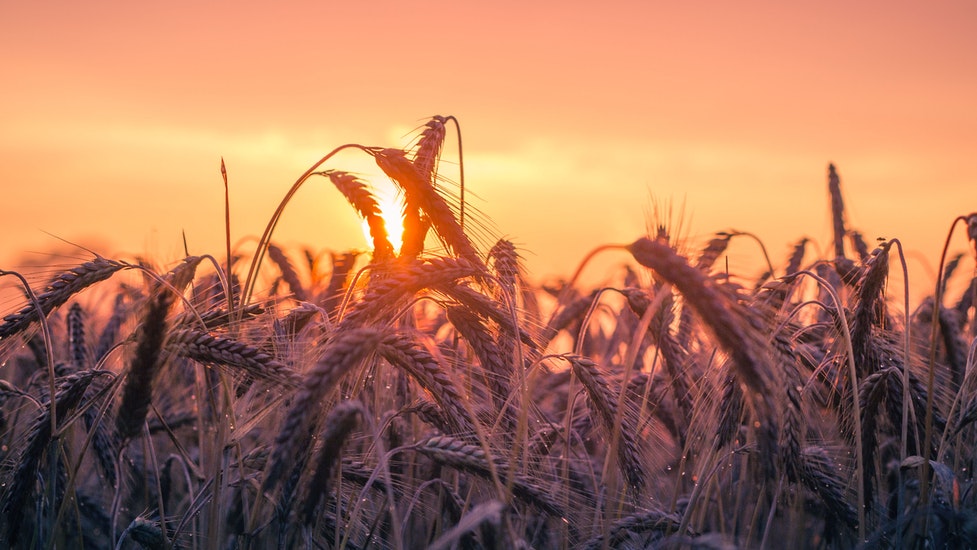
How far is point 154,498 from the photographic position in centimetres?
442

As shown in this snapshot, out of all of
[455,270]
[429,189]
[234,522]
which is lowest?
[234,522]

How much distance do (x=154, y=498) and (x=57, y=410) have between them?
1.75 meters

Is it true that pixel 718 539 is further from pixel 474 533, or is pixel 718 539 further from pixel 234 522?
pixel 234 522

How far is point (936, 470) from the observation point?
114 inches

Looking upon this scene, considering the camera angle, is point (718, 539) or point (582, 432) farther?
point (582, 432)

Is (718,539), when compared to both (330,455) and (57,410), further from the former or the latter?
(57,410)

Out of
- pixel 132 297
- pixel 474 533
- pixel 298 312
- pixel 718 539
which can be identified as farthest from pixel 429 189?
pixel 132 297

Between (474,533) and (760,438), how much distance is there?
1.28 metres

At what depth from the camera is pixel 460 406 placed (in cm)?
260

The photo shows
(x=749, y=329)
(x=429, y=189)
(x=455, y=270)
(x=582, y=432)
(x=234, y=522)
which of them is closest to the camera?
(x=749, y=329)

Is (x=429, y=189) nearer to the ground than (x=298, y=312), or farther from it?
farther from it

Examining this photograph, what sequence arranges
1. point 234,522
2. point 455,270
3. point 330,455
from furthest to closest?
point 234,522
point 455,270
point 330,455

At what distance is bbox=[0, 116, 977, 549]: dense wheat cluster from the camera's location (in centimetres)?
237

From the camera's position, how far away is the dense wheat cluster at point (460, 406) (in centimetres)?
237
